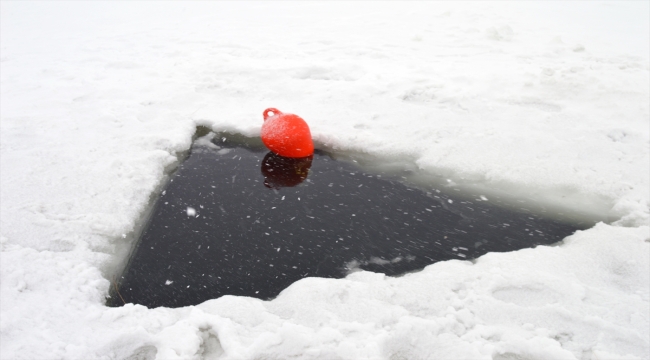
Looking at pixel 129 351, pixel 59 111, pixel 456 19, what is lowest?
pixel 129 351

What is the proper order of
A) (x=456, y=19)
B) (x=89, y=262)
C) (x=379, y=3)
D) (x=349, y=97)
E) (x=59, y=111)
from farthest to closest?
(x=379, y=3)
(x=456, y=19)
(x=349, y=97)
(x=59, y=111)
(x=89, y=262)

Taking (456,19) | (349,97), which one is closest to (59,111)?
(349,97)

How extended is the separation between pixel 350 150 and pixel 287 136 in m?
0.56

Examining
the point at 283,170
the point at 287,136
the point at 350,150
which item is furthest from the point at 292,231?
the point at 350,150

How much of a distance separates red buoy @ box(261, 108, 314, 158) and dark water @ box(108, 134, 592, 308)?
15 centimetres

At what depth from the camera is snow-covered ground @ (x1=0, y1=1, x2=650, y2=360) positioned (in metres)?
1.90

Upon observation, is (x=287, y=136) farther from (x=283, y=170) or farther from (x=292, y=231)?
(x=292, y=231)

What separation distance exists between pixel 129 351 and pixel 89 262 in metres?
0.73

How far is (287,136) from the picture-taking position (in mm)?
3322

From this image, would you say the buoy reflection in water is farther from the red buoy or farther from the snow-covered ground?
the snow-covered ground

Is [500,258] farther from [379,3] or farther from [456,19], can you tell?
[379,3]

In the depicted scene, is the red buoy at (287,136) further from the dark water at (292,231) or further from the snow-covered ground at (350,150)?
the snow-covered ground at (350,150)

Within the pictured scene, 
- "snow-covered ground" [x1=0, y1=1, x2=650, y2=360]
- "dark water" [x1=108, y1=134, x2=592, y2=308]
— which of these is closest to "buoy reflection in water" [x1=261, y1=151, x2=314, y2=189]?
"dark water" [x1=108, y1=134, x2=592, y2=308]

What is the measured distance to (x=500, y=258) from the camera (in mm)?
2371
